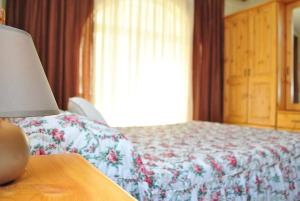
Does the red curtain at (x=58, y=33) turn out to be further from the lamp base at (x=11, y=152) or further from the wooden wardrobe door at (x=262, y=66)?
the lamp base at (x=11, y=152)

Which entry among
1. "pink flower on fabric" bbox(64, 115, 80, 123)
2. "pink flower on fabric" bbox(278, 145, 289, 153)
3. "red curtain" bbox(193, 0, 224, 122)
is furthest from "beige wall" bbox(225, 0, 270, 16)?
"pink flower on fabric" bbox(64, 115, 80, 123)

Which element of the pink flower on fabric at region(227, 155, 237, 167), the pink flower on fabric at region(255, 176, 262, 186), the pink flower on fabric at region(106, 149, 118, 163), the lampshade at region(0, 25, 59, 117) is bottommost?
the pink flower on fabric at region(255, 176, 262, 186)

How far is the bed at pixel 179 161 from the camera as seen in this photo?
1.17m

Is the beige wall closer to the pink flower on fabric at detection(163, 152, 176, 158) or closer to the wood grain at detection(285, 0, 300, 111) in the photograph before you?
the wood grain at detection(285, 0, 300, 111)

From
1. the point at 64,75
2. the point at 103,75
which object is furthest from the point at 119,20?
the point at 64,75

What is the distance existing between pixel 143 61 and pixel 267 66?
1615mm

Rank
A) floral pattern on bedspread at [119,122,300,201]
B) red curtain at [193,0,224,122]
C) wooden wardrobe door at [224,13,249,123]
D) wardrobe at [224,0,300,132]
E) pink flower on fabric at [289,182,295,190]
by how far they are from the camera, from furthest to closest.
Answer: red curtain at [193,0,224,122], wooden wardrobe door at [224,13,249,123], wardrobe at [224,0,300,132], pink flower on fabric at [289,182,295,190], floral pattern on bedspread at [119,122,300,201]

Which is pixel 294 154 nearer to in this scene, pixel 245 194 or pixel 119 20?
pixel 245 194

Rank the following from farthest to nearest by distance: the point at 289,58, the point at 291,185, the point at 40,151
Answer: the point at 289,58
the point at 291,185
the point at 40,151

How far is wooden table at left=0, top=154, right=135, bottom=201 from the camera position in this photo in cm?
65

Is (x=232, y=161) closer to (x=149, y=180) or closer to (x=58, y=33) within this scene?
(x=149, y=180)

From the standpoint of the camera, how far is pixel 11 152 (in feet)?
2.25

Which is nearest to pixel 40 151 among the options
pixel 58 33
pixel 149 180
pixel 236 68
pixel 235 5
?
pixel 149 180

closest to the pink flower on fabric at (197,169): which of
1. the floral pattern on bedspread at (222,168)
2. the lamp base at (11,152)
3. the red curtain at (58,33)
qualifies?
the floral pattern on bedspread at (222,168)
